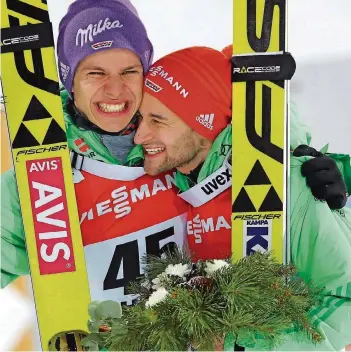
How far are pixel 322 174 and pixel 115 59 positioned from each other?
580 mm

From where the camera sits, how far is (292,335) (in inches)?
60.7

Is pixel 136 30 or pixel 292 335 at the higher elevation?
pixel 136 30

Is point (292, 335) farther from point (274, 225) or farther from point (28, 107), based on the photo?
point (28, 107)

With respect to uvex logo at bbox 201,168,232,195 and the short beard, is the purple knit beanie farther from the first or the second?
uvex logo at bbox 201,168,232,195

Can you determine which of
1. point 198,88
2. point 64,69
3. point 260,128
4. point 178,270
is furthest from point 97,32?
point 178,270

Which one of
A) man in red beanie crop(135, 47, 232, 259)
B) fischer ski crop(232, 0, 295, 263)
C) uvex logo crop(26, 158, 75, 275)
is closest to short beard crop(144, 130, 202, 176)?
man in red beanie crop(135, 47, 232, 259)

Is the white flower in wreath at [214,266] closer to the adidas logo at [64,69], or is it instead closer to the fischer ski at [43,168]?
the fischer ski at [43,168]

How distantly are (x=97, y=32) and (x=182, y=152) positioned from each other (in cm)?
36

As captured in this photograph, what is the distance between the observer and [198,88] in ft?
5.48

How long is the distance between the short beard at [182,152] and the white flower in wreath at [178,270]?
0.96 feet

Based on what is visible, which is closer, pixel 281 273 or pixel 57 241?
pixel 281 273

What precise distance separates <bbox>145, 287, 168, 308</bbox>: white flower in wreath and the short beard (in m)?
0.38

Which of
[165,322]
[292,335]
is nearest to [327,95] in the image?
[292,335]

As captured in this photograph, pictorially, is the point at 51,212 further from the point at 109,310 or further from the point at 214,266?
the point at 214,266
